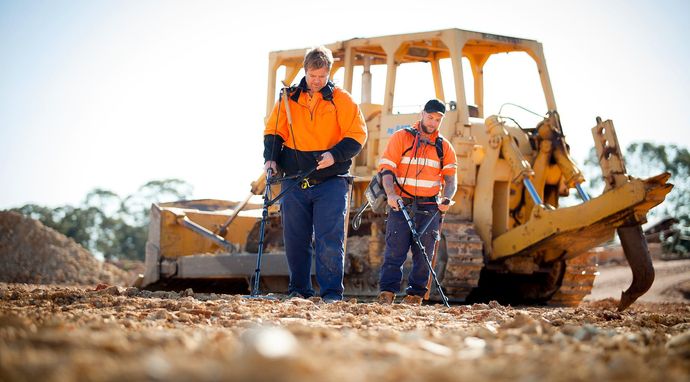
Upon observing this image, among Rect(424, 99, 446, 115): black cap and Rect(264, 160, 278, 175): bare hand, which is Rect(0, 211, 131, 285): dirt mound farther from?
Rect(424, 99, 446, 115): black cap

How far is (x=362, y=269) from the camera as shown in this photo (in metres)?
11.3

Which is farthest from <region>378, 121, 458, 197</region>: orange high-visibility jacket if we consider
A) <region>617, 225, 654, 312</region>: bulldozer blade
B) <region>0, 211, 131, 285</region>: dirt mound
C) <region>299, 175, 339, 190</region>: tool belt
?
<region>0, 211, 131, 285</region>: dirt mound

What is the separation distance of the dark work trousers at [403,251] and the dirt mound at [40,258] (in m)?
8.45

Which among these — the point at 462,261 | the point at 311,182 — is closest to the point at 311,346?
the point at 311,182

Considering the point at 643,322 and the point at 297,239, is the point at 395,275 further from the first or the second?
the point at 643,322

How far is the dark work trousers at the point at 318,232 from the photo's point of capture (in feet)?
25.3

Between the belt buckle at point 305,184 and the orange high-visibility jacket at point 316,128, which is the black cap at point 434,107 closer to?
the orange high-visibility jacket at point 316,128

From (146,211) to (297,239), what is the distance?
30841 mm

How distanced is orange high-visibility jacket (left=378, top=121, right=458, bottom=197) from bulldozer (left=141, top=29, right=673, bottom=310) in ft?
4.98

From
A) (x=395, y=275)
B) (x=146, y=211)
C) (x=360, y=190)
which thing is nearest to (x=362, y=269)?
(x=360, y=190)

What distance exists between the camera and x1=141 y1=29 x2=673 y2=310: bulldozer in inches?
402

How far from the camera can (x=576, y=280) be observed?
11.6 meters

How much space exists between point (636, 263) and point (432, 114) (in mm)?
2839

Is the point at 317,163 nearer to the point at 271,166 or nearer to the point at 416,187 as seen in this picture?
the point at 271,166
